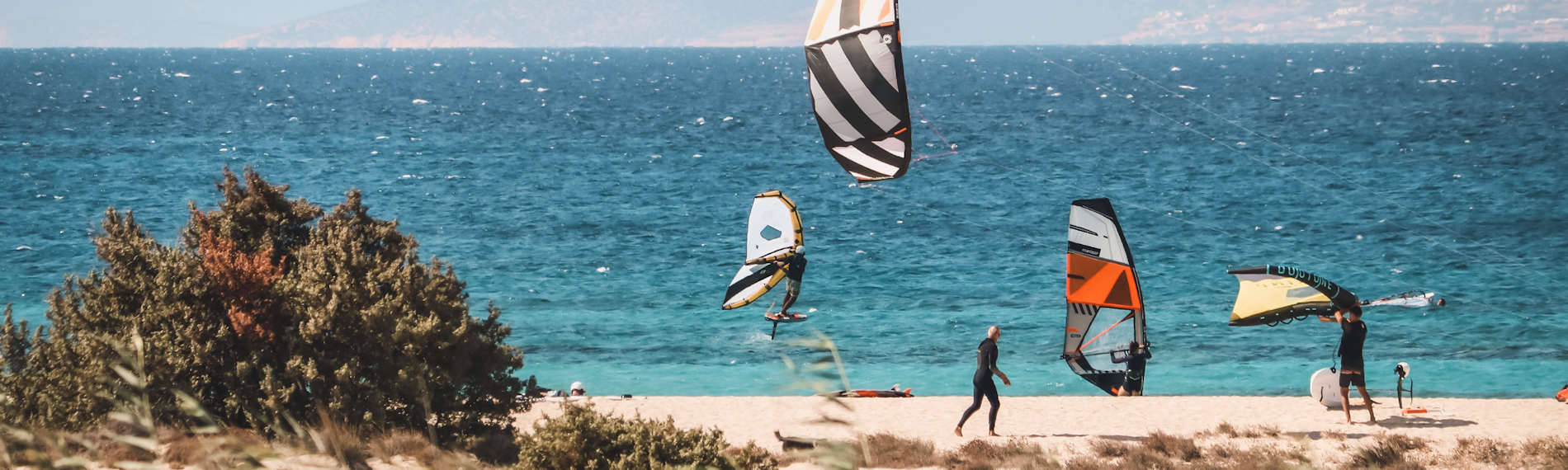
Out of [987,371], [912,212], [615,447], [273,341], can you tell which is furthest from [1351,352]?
[912,212]

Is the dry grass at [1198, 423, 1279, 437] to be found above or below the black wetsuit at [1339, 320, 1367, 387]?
below

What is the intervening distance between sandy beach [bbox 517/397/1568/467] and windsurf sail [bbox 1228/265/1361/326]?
193cm

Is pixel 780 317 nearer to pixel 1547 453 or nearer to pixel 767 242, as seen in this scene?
pixel 767 242

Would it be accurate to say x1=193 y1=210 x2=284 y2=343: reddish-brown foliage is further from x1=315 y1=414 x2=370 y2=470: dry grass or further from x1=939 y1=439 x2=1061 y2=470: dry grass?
x1=939 y1=439 x2=1061 y2=470: dry grass

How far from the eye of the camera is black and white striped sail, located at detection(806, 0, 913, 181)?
1375 cm

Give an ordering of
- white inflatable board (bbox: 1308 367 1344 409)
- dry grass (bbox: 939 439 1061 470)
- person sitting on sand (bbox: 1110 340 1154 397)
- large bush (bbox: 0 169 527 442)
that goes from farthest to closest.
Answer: white inflatable board (bbox: 1308 367 1344 409), person sitting on sand (bbox: 1110 340 1154 397), dry grass (bbox: 939 439 1061 470), large bush (bbox: 0 169 527 442)

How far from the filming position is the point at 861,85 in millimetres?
14156

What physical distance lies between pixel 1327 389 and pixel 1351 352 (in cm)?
304

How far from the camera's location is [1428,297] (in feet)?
52.6

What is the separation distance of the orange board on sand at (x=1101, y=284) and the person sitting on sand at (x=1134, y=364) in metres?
0.72

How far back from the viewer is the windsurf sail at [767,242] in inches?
611

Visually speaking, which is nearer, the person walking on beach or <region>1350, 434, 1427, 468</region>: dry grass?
<region>1350, 434, 1427, 468</region>: dry grass

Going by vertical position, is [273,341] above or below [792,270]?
below

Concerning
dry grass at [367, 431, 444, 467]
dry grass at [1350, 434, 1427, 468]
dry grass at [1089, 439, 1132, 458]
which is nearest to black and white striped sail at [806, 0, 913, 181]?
dry grass at [1089, 439, 1132, 458]
